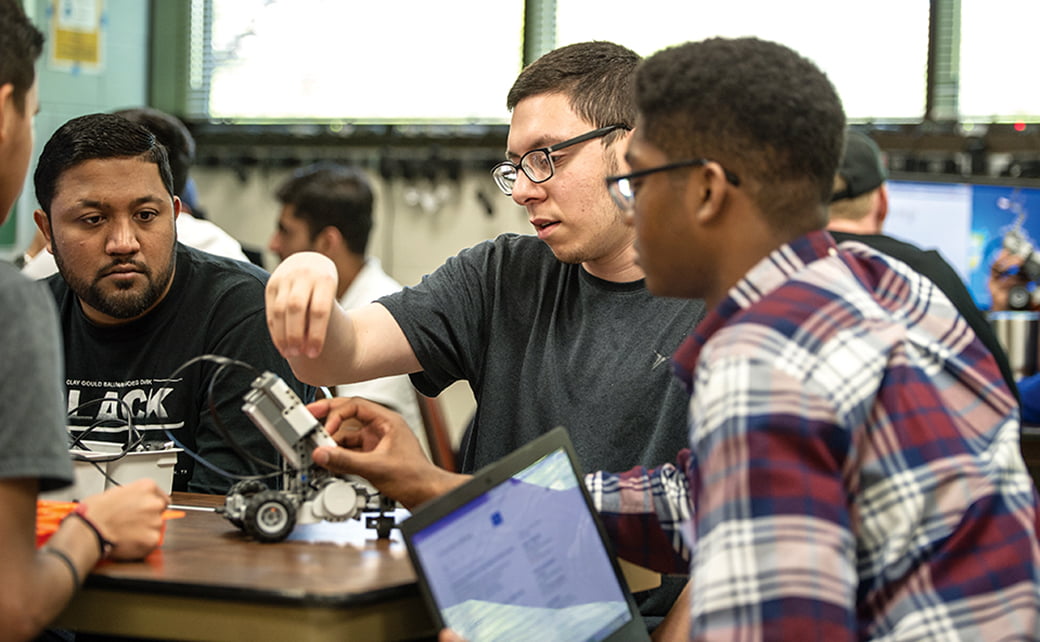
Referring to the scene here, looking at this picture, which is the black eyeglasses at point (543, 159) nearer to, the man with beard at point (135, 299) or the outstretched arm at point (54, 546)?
the man with beard at point (135, 299)

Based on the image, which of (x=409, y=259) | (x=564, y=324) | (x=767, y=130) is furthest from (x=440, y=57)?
(x=767, y=130)

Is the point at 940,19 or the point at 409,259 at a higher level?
the point at 940,19

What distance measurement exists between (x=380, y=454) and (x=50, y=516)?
417mm

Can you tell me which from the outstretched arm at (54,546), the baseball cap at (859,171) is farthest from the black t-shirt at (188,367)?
the baseball cap at (859,171)

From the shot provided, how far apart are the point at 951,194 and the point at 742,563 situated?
308cm

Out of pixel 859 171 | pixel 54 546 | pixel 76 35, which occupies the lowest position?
pixel 54 546

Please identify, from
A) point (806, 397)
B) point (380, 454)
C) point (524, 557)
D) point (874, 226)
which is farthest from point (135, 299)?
point (874, 226)

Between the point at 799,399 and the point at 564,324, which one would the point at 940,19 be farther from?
the point at 799,399

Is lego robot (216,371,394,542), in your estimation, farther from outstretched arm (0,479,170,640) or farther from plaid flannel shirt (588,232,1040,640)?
plaid flannel shirt (588,232,1040,640)

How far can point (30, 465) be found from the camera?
118 cm

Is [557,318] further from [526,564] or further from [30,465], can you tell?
[30,465]

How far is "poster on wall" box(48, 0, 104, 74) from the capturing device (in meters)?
4.66

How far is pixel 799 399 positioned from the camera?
1040 mm

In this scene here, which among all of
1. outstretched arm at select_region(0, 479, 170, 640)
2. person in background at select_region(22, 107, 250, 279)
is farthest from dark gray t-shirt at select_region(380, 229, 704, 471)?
person in background at select_region(22, 107, 250, 279)
